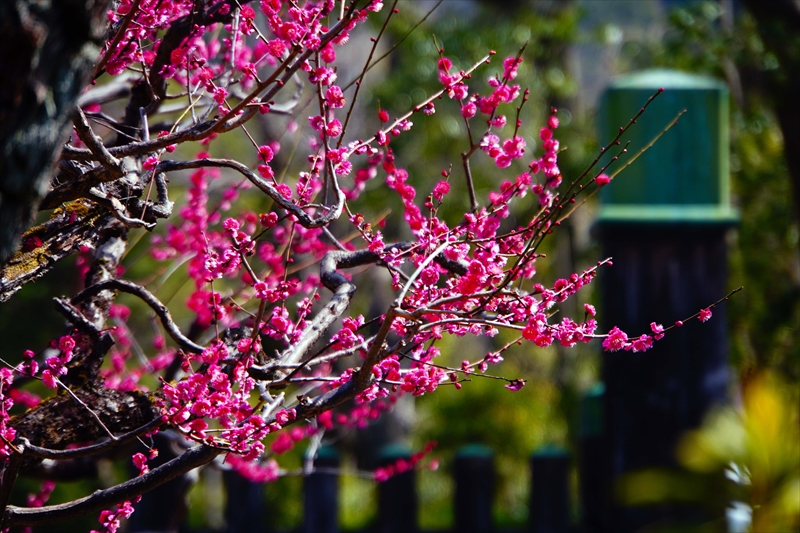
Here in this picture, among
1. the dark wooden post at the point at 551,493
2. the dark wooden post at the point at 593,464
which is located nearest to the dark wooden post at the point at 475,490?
the dark wooden post at the point at 551,493

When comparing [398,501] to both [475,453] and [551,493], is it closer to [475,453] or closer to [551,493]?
[475,453]

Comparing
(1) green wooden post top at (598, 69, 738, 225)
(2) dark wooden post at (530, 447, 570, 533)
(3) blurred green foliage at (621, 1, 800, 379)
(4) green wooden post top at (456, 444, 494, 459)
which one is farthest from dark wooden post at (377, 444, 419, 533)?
(3) blurred green foliage at (621, 1, 800, 379)

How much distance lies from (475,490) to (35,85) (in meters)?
3.62

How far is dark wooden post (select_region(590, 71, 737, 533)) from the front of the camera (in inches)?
171

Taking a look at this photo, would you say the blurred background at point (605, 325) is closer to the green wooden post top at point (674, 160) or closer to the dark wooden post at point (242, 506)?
the green wooden post top at point (674, 160)

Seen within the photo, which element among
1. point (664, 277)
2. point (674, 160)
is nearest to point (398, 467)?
point (664, 277)

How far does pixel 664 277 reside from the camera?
437cm

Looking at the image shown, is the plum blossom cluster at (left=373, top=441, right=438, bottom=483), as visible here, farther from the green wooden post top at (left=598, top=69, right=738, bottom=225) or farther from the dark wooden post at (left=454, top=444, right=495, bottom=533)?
the green wooden post top at (left=598, top=69, right=738, bottom=225)

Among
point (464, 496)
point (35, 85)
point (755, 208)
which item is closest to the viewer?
point (35, 85)

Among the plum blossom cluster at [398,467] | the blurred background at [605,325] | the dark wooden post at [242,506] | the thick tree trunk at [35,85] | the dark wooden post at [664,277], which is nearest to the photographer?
the thick tree trunk at [35,85]

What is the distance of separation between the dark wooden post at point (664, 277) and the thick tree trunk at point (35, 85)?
3412 millimetres

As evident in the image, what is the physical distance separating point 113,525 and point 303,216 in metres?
1.21

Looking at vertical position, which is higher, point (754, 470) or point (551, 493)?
point (754, 470)

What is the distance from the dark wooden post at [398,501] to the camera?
4.44 metres
